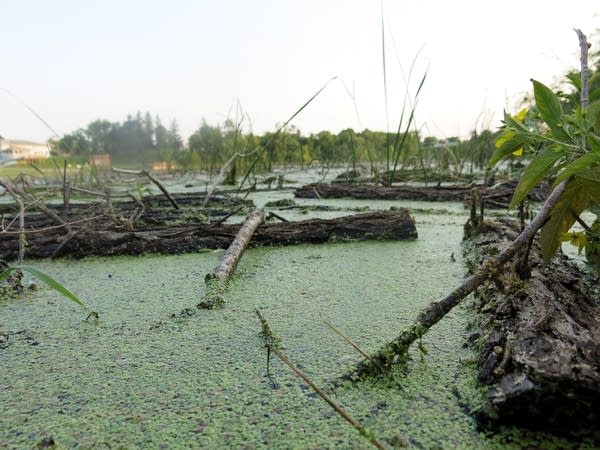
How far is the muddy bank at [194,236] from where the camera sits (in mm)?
1680

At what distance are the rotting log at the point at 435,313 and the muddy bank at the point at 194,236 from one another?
101cm

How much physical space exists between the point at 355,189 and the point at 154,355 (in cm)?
240

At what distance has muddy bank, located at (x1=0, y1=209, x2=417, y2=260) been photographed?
1680mm

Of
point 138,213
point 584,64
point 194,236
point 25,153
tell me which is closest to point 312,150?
point 25,153

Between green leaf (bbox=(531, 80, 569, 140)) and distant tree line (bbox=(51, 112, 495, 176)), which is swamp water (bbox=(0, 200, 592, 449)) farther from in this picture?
distant tree line (bbox=(51, 112, 495, 176))

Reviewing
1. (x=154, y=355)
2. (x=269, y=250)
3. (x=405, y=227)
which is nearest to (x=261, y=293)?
(x=154, y=355)

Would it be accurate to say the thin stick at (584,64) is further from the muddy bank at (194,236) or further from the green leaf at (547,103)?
the muddy bank at (194,236)

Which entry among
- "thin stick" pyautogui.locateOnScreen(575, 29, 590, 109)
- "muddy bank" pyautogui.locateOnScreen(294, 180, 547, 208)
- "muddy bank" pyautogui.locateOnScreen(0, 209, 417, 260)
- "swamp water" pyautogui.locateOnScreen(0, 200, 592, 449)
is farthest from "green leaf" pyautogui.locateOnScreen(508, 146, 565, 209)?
"muddy bank" pyautogui.locateOnScreen(294, 180, 547, 208)

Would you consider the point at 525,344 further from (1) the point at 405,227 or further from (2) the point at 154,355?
(1) the point at 405,227

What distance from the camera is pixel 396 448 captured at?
0.55 meters

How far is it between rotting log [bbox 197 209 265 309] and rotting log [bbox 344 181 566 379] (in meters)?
Result: 0.46

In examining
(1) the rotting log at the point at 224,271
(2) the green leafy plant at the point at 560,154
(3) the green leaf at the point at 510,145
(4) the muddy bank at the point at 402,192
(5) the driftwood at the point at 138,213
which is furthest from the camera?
(4) the muddy bank at the point at 402,192

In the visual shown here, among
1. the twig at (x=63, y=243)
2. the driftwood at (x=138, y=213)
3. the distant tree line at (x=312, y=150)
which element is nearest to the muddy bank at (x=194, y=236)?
the twig at (x=63, y=243)

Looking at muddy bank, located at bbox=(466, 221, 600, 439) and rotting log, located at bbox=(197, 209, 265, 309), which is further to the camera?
rotting log, located at bbox=(197, 209, 265, 309)
